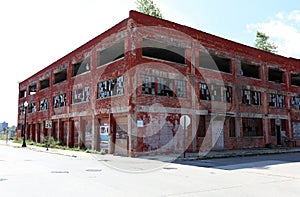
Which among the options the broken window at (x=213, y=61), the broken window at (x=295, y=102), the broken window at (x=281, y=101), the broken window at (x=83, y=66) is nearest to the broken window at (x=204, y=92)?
the broken window at (x=213, y=61)

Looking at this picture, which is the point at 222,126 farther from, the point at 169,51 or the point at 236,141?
the point at 169,51

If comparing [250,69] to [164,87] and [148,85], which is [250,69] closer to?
[164,87]

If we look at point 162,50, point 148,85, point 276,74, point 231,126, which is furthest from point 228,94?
point 276,74

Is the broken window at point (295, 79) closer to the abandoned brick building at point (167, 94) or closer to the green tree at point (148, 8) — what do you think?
the abandoned brick building at point (167, 94)

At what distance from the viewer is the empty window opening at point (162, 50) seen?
22372mm

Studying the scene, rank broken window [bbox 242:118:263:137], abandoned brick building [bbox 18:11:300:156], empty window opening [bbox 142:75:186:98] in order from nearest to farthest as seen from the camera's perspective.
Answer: abandoned brick building [bbox 18:11:300:156], empty window opening [bbox 142:75:186:98], broken window [bbox 242:118:263:137]

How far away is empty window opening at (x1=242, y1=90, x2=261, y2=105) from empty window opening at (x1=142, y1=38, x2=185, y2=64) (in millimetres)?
7453

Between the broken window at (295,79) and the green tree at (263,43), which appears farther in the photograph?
the green tree at (263,43)

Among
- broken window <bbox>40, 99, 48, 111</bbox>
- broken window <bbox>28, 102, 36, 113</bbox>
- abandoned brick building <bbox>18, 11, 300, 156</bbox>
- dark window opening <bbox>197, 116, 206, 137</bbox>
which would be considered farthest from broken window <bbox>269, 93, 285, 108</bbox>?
broken window <bbox>28, 102, 36, 113</bbox>

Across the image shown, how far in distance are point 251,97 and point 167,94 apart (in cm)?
1158

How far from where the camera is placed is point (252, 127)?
2812 centimetres

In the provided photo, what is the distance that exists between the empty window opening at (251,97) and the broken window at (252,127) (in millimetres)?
1717

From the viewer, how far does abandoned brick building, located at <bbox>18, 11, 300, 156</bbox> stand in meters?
19.8

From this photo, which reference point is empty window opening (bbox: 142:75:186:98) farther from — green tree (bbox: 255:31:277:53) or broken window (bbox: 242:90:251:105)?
green tree (bbox: 255:31:277:53)
